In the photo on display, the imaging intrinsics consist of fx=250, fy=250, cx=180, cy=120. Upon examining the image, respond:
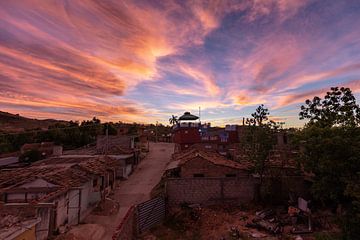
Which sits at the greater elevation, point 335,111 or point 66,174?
point 335,111

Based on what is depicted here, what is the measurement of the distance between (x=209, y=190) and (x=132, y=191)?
9.91m

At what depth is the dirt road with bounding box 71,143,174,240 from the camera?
60.9 ft

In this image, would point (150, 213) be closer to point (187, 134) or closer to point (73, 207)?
point (73, 207)

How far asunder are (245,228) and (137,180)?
18.4m

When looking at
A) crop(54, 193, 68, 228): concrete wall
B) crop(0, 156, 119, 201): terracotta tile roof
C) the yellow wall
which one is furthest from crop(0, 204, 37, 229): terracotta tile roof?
crop(54, 193, 68, 228): concrete wall

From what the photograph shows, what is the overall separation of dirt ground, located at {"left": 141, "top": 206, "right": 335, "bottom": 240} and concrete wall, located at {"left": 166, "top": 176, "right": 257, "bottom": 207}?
990mm

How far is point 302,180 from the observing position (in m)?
22.9

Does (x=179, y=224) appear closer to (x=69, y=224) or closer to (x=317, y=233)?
(x=69, y=224)

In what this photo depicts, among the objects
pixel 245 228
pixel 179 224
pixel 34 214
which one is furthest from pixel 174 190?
pixel 34 214

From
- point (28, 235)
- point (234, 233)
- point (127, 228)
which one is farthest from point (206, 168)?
point (28, 235)

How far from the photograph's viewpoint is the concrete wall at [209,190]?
73.7 ft

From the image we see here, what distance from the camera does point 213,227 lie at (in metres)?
18.5

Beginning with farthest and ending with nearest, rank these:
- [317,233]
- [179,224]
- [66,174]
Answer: [66,174], [179,224], [317,233]

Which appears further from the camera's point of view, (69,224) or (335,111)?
(335,111)
